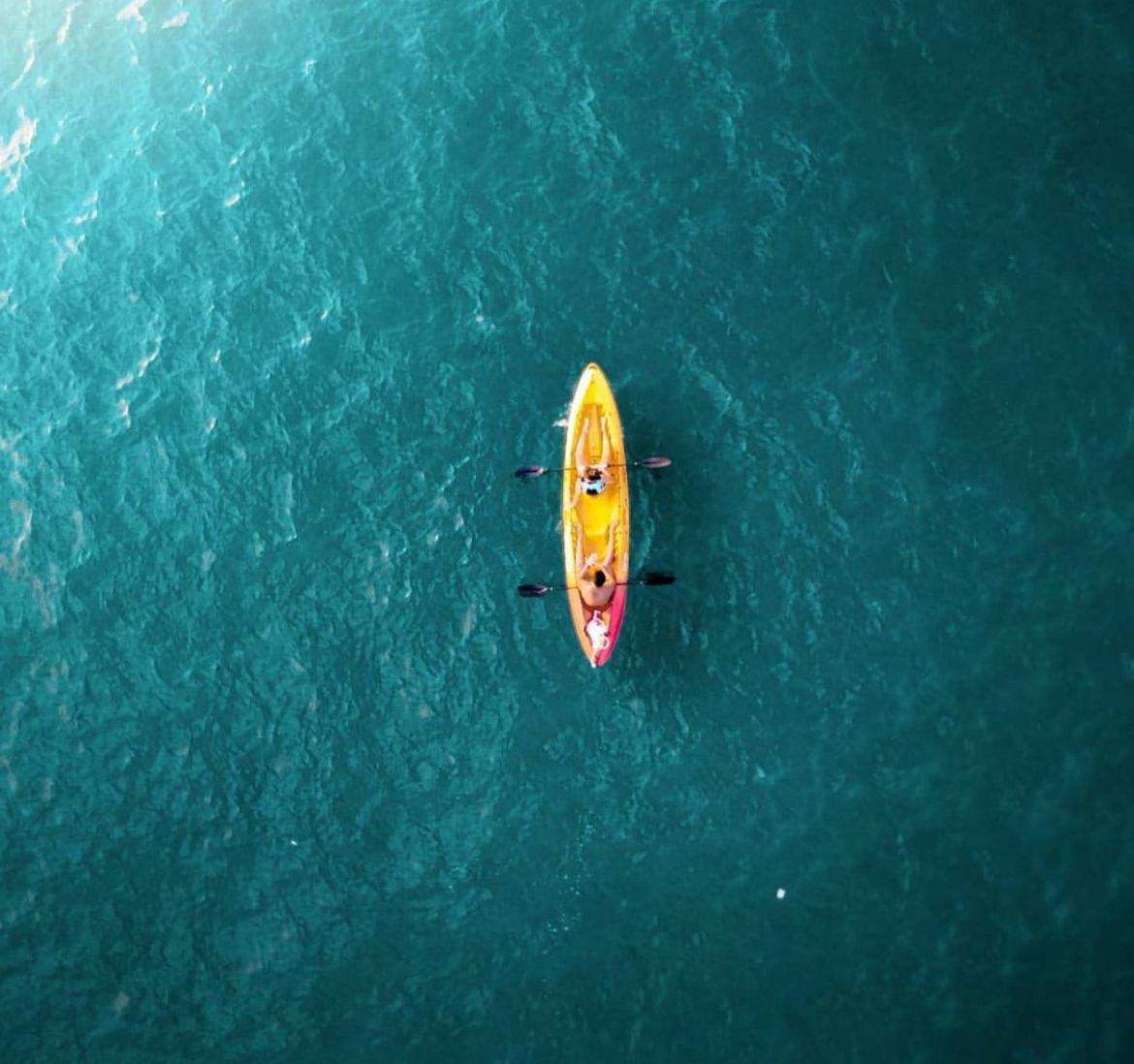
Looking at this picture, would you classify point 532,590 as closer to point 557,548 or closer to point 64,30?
point 557,548

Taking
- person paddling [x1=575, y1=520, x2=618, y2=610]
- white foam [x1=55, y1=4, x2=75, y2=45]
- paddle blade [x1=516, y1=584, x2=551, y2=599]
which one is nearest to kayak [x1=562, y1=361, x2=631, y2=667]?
person paddling [x1=575, y1=520, x2=618, y2=610]

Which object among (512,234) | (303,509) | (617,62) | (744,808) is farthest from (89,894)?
(617,62)

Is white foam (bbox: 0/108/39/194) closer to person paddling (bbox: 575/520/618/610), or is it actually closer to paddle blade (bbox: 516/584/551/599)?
paddle blade (bbox: 516/584/551/599)

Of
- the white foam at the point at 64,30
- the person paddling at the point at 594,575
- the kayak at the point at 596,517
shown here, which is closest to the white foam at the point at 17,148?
the white foam at the point at 64,30

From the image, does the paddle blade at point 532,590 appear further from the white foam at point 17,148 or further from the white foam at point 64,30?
the white foam at point 64,30

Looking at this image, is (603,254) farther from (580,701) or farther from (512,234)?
(580,701)
